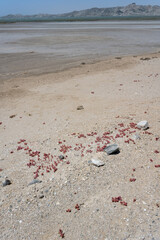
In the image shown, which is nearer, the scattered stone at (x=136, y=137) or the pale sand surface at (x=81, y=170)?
the pale sand surface at (x=81, y=170)

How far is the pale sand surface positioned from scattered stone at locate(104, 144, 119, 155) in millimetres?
158

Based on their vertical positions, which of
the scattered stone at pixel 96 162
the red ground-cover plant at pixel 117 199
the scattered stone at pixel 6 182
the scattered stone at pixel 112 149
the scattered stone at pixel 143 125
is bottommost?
the red ground-cover plant at pixel 117 199

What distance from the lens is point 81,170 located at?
6672 millimetres

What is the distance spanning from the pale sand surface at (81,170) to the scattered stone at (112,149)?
0.16 m

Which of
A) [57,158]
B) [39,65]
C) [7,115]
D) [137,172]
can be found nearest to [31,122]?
[7,115]

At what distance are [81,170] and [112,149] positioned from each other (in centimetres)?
121

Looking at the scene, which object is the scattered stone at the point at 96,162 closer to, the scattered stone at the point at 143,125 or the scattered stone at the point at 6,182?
the scattered stone at the point at 6,182

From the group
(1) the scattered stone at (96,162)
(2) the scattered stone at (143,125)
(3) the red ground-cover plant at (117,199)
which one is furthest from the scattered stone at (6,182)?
(2) the scattered stone at (143,125)

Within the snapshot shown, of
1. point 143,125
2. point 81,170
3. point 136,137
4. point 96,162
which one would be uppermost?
point 143,125

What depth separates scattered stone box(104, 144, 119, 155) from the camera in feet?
23.4

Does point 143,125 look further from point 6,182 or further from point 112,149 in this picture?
point 6,182

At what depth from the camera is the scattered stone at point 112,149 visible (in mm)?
A: 7136

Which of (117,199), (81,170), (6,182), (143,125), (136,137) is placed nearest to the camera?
(117,199)

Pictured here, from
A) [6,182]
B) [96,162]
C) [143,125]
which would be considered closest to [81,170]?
[96,162]
